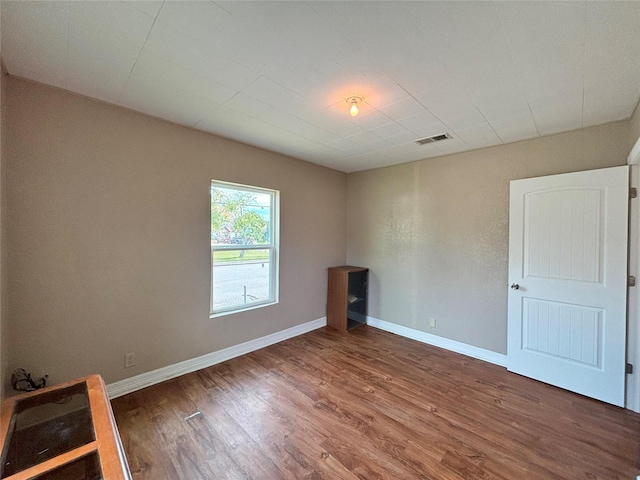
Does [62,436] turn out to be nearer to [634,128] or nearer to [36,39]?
[36,39]

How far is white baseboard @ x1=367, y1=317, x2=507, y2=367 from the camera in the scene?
9.80ft

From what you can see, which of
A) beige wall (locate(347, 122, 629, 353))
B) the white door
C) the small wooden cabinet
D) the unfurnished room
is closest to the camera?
the unfurnished room

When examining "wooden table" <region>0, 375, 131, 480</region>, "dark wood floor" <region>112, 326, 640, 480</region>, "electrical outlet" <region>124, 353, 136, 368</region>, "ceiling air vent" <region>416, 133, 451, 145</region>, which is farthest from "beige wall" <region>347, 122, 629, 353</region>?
"wooden table" <region>0, 375, 131, 480</region>

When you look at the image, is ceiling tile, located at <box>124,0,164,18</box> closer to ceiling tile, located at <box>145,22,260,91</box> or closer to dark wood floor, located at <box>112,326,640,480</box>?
ceiling tile, located at <box>145,22,260,91</box>

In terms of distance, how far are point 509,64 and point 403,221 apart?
237 centimetres

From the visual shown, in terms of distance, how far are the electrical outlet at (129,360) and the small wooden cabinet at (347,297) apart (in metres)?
2.58

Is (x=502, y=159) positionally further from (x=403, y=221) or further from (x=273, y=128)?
(x=273, y=128)

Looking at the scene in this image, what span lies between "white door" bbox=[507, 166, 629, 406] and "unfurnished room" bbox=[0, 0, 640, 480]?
2 centimetres

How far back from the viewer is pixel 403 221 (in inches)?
150

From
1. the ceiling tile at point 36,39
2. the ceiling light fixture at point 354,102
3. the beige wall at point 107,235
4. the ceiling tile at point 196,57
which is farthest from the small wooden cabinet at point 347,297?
the ceiling tile at point 36,39

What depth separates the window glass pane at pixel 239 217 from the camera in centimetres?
297

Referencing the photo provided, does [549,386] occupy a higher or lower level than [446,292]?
Answer: lower

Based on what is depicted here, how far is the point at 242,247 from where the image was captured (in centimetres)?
320

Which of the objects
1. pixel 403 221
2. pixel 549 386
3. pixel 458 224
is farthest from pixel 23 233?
pixel 549 386
